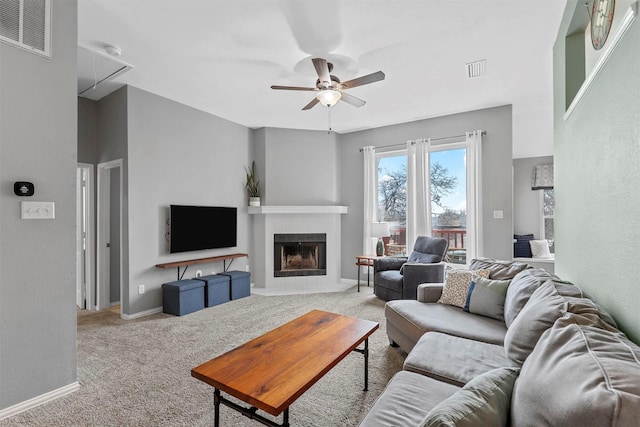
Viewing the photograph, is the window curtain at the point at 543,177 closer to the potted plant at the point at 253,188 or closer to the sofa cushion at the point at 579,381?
the potted plant at the point at 253,188

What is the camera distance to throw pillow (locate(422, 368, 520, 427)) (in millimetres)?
861

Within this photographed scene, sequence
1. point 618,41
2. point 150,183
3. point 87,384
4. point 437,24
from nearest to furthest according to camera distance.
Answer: point 618,41 < point 87,384 < point 437,24 < point 150,183

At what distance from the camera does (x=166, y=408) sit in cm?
202

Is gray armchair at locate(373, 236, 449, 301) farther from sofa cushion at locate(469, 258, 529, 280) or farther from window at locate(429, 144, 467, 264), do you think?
sofa cushion at locate(469, 258, 529, 280)

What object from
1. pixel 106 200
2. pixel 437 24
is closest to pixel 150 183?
pixel 106 200

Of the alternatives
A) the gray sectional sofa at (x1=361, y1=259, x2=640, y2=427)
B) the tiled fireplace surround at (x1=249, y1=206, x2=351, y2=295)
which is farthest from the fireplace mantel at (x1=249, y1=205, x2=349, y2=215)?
the gray sectional sofa at (x1=361, y1=259, x2=640, y2=427)

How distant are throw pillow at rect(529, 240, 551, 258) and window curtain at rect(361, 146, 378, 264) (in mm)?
3877

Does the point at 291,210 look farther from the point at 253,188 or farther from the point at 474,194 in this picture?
the point at 474,194

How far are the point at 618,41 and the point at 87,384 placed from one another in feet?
12.1

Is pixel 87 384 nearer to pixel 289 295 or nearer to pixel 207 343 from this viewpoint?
pixel 207 343

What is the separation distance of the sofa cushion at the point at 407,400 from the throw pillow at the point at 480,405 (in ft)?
1.06

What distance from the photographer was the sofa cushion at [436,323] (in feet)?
7.09

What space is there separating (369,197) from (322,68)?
3.01m

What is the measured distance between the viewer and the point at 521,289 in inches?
80.7
